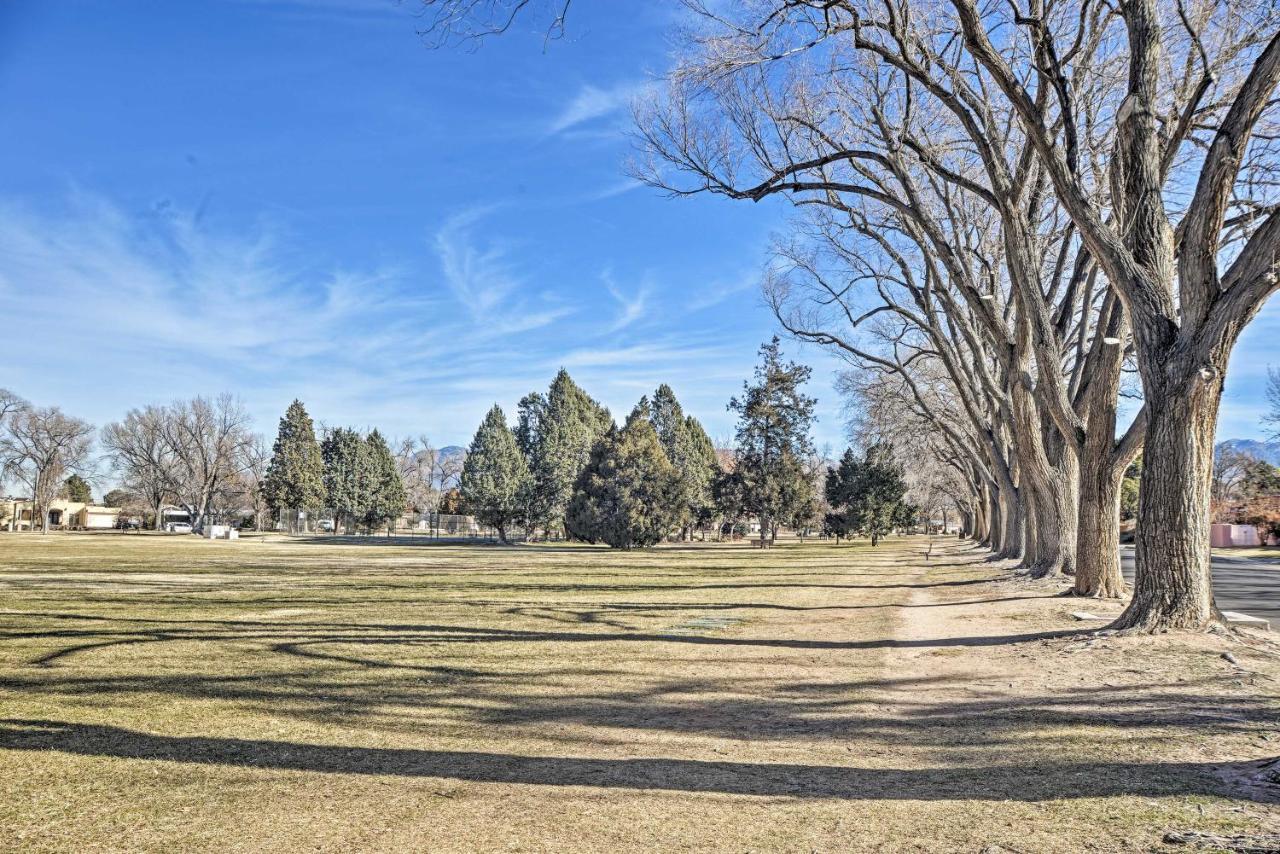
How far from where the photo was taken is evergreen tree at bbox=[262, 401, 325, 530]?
235 feet

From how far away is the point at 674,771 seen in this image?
5227 mm

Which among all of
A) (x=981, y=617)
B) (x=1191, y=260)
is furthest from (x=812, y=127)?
(x=981, y=617)

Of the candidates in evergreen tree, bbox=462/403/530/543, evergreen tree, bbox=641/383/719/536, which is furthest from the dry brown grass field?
evergreen tree, bbox=641/383/719/536

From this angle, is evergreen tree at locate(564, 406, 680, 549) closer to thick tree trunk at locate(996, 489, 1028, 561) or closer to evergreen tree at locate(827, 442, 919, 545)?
evergreen tree at locate(827, 442, 919, 545)

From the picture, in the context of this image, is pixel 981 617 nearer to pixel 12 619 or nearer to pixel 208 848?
pixel 208 848

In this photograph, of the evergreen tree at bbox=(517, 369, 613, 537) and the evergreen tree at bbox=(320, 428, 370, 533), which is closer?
the evergreen tree at bbox=(517, 369, 613, 537)

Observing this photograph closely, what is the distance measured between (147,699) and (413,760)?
313 cm

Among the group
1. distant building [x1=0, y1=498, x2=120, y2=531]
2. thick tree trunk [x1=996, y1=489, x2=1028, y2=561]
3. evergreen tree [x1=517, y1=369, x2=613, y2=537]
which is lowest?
distant building [x1=0, y1=498, x2=120, y2=531]

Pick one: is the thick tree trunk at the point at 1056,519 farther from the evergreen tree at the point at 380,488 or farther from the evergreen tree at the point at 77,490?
the evergreen tree at the point at 77,490

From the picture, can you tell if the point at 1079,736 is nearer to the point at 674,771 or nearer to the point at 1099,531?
the point at 674,771

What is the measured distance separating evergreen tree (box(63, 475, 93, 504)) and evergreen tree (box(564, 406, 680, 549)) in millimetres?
68992

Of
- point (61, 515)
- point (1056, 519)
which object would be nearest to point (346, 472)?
point (61, 515)

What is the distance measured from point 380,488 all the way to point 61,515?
36916 mm

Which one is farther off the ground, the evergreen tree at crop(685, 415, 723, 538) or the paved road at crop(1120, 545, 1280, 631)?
the evergreen tree at crop(685, 415, 723, 538)
